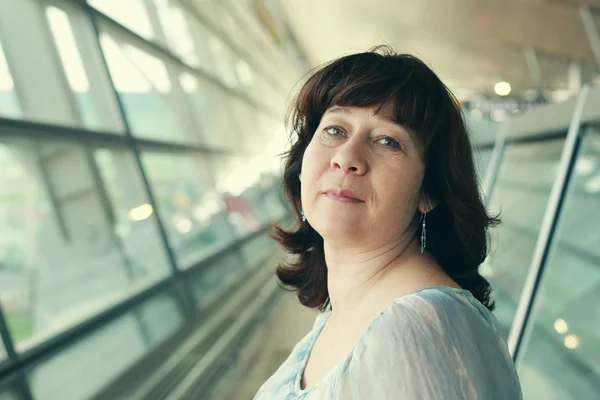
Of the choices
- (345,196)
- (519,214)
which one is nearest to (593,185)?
(519,214)

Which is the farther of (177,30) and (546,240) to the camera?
(177,30)

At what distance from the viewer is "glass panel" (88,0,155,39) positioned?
20.2 ft

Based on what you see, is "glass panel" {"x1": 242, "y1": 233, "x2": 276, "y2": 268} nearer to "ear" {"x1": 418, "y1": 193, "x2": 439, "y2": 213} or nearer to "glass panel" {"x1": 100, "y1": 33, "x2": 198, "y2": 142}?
"glass panel" {"x1": 100, "y1": 33, "x2": 198, "y2": 142}

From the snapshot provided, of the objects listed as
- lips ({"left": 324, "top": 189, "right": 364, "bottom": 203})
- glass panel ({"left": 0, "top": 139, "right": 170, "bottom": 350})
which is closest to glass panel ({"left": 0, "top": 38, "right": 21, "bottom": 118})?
glass panel ({"left": 0, "top": 139, "right": 170, "bottom": 350})

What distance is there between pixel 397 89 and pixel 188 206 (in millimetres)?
6788

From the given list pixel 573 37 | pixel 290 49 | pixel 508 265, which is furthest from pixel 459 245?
pixel 290 49

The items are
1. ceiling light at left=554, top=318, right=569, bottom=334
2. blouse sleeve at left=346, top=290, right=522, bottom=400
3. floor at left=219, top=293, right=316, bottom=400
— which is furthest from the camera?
floor at left=219, top=293, right=316, bottom=400

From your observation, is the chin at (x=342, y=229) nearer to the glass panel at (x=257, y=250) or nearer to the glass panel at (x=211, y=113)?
the glass panel at (x=257, y=250)

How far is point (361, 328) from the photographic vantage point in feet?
4.40

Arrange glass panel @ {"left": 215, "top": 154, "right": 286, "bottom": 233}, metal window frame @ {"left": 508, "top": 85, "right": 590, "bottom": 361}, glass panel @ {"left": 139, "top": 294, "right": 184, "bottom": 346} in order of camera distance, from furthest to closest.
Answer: glass panel @ {"left": 215, "top": 154, "right": 286, "bottom": 233} < glass panel @ {"left": 139, "top": 294, "right": 184, "bottom": 346} < metal window frame @ {"left": 508, "top": 85, "right": 590, "bottom": 361}

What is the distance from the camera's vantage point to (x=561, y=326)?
3.13 m

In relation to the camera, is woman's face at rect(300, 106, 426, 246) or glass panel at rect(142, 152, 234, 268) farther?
glass panel at rect(142, 152, 234, 268)

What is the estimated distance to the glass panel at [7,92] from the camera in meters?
4.30

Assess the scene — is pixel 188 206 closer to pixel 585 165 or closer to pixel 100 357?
pixel 100 357
